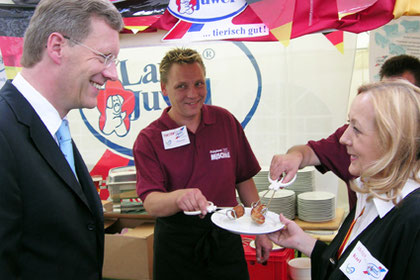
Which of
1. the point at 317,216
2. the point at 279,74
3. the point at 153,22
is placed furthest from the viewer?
the point at 279,74

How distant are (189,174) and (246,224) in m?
0.57

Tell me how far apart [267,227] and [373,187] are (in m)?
0.67

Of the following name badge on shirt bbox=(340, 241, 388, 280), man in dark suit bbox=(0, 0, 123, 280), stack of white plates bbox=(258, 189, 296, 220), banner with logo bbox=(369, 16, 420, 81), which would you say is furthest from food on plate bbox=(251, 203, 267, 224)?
banner with logo bbox=(369, 16, 420, 81)

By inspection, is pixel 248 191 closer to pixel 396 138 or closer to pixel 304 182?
pixel 304 182

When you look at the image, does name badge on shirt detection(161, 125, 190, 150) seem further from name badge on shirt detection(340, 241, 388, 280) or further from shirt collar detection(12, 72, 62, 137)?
name badge on shirt detection(340, 241, 388, 280)

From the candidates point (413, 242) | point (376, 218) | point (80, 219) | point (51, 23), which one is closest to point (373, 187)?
point (376, 218)

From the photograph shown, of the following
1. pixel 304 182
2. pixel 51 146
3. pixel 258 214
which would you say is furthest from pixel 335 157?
pixel 51 146

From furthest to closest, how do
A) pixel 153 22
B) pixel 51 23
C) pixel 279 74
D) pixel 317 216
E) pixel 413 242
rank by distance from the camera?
pixel 279 74
pixel 317 216
pixel 153 22
pixel 51 23
pixel 413 242

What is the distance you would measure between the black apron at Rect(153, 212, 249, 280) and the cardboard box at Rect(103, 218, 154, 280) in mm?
1068

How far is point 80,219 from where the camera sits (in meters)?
1.33

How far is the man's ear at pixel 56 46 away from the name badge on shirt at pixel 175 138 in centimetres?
110

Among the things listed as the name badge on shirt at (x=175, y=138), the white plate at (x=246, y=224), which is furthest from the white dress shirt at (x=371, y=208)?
the name badge on shirt at (x=175, y=138)

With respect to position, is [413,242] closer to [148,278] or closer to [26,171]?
[26,171]

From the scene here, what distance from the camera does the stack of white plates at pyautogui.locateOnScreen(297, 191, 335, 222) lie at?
2998 mm
